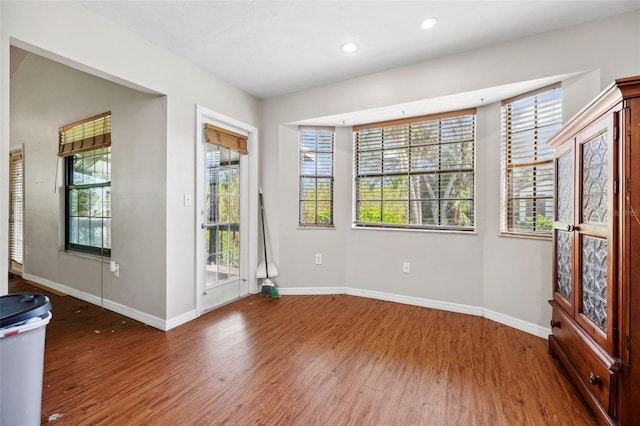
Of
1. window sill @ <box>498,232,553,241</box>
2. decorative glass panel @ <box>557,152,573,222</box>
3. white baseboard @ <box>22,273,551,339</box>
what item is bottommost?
white baseboard @ <box>22,273,551,339</box>

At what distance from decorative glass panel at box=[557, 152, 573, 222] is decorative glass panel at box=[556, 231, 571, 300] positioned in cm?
14

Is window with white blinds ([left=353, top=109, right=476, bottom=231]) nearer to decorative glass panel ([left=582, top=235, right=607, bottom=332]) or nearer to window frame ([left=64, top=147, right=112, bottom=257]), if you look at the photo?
decorative glass panel ([left=582, top=235, right=607, bottom=332])

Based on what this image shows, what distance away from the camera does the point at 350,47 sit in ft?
8.46

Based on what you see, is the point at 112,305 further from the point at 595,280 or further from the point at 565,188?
the point at 565,188

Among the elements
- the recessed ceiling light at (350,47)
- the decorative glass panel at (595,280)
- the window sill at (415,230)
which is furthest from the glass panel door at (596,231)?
the recessed ceiling light at (350,47)

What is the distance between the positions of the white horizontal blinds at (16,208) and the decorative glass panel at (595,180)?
6789mm

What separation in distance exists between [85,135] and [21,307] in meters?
2.84

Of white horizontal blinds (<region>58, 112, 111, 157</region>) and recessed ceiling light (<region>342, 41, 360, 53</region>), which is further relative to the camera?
white horizontal blinds (<region>58, 112, 111, 157</region>)

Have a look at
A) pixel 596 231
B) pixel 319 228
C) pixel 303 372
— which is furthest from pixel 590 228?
pixel 319 228

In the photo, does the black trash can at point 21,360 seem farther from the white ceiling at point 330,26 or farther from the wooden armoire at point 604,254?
the wooden armoire at point 604,254

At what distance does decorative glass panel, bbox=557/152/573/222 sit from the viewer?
195 centimetres

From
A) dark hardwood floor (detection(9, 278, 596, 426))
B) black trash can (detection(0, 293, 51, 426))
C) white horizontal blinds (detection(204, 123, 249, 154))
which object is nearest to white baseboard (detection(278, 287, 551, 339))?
dark hardwood floor (detection(9, 278, 596, 426))

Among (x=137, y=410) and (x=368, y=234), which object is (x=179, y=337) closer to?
(x=137, y=410)

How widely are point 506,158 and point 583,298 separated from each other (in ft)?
4.96
